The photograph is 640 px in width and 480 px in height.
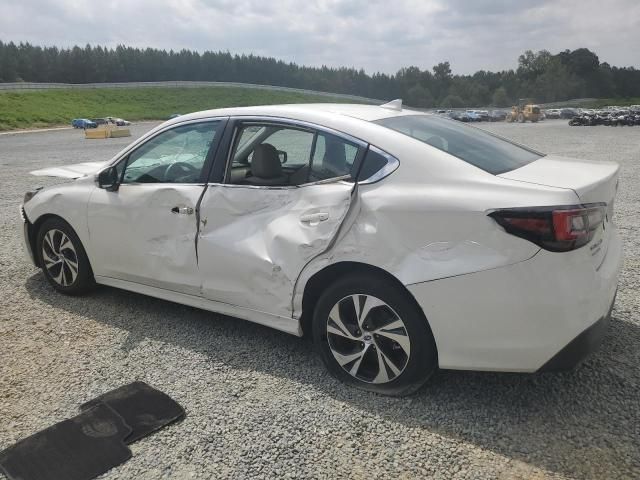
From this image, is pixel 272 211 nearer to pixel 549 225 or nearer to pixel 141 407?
pixel 141 407

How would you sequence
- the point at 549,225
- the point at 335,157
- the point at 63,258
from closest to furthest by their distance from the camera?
the point at 549,225 < the point at 335,157 < the point at 63,258

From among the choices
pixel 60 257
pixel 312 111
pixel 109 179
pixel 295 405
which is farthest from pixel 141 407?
pixel 60 257

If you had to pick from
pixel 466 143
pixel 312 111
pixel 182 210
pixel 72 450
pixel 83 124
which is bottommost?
pixel 83 124

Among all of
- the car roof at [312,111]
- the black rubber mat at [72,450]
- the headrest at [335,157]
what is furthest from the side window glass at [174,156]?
the black rubber mat at [72,450]

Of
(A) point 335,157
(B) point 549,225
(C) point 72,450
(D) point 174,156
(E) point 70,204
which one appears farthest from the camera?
(E) point 70,204

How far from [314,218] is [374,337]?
77 cm

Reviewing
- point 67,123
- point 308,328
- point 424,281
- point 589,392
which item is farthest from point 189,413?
point 67,123

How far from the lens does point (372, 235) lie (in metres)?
2.92

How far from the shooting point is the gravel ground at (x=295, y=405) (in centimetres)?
255

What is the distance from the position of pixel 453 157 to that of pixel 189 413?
2.06 m

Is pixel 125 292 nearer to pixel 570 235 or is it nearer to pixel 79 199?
pixel 79 199

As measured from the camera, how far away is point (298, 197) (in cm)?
328

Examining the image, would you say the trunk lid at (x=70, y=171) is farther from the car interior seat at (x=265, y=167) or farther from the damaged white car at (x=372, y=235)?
the car interior seat at (x=265, y=167)

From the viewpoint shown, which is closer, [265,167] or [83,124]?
[265,167]
